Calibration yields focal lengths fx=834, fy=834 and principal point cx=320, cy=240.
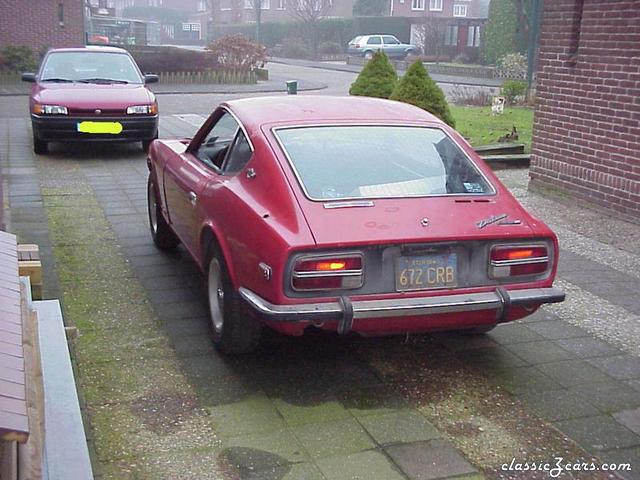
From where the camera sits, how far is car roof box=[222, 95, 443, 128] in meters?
5.24

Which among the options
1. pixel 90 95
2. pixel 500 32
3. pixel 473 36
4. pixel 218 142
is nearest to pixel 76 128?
pixel 90 95

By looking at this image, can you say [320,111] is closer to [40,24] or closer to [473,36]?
[40,24]

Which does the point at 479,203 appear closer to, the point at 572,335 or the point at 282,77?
the point at 572,335

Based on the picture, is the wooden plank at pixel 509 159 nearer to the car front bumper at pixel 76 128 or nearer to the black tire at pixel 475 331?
the car front bumper at pixel 76 128

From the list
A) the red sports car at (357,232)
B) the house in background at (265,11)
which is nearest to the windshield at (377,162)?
the red sports car at (357,232)

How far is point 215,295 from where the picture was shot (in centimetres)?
513

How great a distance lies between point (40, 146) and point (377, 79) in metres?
5.92

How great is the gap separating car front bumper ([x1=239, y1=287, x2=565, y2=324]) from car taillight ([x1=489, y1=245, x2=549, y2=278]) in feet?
0.33

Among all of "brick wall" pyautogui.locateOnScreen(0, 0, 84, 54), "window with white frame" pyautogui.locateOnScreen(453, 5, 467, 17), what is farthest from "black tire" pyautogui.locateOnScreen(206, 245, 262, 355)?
"window with white frame" pyautogui.locateOnScreen(453, 5, 467, 17)

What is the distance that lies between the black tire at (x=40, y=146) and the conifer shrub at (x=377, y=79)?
5561mm

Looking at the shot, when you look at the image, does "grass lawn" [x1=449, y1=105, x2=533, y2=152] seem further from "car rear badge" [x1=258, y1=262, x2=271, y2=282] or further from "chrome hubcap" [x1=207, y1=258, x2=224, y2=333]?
"car rear badge" [x1=258, y1=262, x2=271, y2=282]

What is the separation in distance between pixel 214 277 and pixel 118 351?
73cm

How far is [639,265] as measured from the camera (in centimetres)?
718

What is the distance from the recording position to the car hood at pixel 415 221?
14.1 ft
